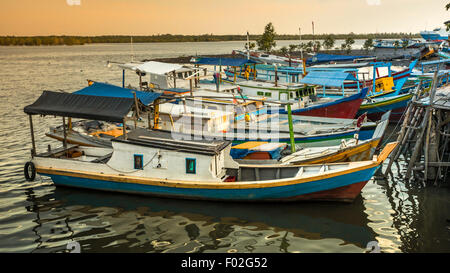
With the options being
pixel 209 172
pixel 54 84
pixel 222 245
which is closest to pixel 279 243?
pixel 222 245

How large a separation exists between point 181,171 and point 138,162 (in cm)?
168

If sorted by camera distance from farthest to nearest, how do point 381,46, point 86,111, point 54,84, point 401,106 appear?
point 381,46
point 54,84
point 401,106
point 86,111

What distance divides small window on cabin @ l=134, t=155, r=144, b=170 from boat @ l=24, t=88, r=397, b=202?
0.04m

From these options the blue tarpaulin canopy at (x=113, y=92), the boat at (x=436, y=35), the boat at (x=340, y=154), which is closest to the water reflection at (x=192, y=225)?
the boat at (x=340, y=154)

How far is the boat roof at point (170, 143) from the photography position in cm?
1330

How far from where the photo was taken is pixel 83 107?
14906mm

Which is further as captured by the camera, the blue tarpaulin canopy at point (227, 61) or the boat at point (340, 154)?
the blue tarpaulin canopy at point (227, 61)

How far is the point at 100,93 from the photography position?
17.3 meters

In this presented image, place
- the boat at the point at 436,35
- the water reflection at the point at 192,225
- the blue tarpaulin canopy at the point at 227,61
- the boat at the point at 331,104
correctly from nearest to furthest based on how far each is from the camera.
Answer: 1. the water reflection at the point at 192,225
2. the boat at the point at 331,104
3. the blue tarpaulin canopy at the point at 227,61
4. the boat at the point at 436,35

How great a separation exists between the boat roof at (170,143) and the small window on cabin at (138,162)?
0.52 m

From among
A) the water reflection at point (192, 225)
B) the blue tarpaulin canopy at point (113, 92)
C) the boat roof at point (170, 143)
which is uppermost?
the blue tarpaulin canopy at point (113, 92)

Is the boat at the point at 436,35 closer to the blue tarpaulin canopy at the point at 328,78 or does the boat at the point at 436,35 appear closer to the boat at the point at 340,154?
the blue tarpaulin canopy at the point at 328,78

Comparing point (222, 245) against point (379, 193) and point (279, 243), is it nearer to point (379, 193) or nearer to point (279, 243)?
point (279, 243)

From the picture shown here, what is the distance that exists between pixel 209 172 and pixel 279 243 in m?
3.51
